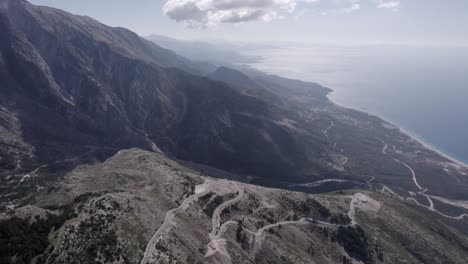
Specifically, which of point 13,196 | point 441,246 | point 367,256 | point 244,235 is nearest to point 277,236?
point 244,235

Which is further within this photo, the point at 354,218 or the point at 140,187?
the point at 354,218

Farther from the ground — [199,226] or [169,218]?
[169,218]

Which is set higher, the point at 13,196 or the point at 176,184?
the point at 176,184

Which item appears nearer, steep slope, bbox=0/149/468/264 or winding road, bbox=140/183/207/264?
steep slope, bbox=0/149/468/264

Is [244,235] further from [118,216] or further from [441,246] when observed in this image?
[441,246]

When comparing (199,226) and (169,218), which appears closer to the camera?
(169,218)

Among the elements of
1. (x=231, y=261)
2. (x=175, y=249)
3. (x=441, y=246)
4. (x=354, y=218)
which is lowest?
(x=441, y=246)

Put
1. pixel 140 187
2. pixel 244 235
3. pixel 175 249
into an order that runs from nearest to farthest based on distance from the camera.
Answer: pixel 175 249, pixel 244 235, pixel 140 187

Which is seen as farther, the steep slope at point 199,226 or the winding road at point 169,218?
the winding road at point 169,218
